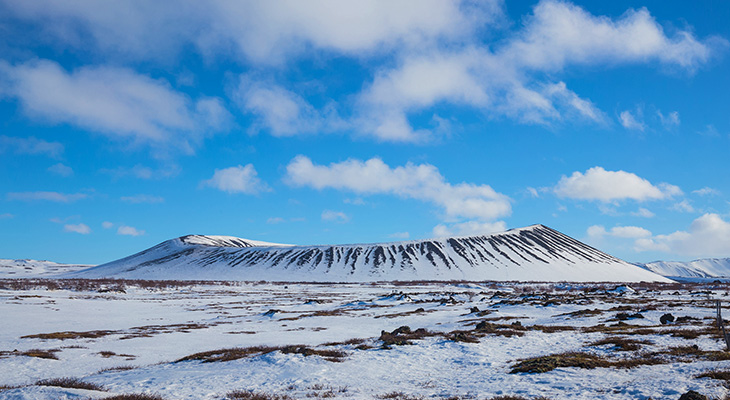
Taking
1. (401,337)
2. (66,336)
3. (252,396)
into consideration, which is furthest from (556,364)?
(66,336)

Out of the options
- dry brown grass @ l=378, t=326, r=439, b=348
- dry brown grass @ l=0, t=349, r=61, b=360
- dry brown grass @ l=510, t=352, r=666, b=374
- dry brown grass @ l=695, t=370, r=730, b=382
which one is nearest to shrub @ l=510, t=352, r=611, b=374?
dry brown grass @ l=510, t=352, r=666, b=374

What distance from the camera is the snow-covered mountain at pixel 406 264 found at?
15055cm

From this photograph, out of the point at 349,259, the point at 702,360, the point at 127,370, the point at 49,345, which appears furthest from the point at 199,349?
the point at 349,259

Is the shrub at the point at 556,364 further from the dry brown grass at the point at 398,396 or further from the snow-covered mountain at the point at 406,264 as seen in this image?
the snow-covered mountain at the point at 406,264

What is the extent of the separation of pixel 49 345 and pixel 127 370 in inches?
419

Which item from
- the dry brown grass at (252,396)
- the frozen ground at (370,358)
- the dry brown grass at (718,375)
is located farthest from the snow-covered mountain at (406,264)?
the dry brown grass at (718,375)

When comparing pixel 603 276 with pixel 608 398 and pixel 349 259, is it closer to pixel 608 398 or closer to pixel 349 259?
pixel 349 259

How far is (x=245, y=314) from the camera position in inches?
1789

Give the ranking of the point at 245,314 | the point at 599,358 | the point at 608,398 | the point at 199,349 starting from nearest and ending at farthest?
the point at 608,398, the point at 599,358, the point at 199,349, the point at 245,314

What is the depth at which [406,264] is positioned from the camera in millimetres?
165125

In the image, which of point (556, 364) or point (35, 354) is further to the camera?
point (35, 354)

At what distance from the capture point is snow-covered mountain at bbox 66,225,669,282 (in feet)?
494

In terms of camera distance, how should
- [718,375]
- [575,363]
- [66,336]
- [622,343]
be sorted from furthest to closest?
[66,336] → [622,343] → [575,363] → [718,375]

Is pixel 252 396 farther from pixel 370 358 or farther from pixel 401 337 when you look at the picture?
pixel 401 337
